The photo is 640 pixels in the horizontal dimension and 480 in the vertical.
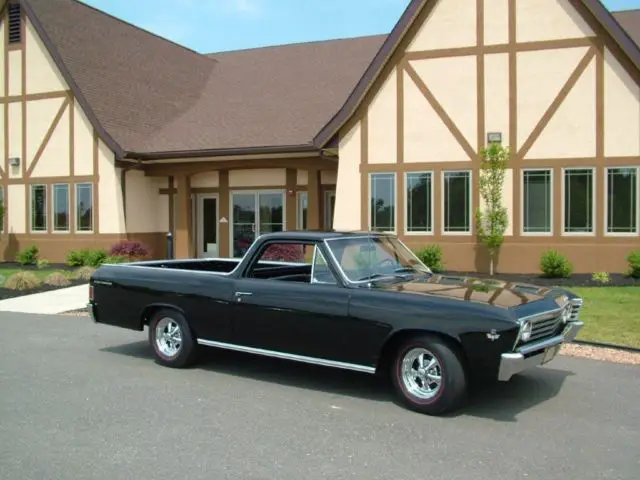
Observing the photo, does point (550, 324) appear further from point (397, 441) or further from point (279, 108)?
point (279, 108)

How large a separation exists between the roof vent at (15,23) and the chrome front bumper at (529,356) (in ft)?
65.3

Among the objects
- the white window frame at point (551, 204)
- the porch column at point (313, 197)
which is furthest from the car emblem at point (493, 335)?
the porch column at point (313, 197)

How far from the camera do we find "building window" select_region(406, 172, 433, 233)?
16.1m

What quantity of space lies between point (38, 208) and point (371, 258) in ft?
55.9

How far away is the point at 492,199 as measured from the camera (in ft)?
49.9

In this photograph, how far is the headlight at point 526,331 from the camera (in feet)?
17.9

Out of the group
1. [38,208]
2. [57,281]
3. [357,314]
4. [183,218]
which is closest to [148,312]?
[357,314]

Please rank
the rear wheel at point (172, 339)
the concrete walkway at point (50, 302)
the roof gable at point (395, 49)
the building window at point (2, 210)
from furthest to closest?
the building window at point (2, 210) < the roof gable at point (395, 49) < the concrete walkway at point (50, 302) < the rear wheel at point (172, 339)

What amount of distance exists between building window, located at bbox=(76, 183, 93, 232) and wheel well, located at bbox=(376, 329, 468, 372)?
15952 mm

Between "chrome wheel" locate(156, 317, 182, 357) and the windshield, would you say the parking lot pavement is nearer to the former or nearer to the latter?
"chrome wheel" locate(156, 317, 182, 357)

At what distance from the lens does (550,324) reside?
234 inches

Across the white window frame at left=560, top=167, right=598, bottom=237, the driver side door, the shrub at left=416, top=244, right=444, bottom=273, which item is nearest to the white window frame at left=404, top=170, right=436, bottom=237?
the shrub at left=416, top=244, right=444, bottom=273

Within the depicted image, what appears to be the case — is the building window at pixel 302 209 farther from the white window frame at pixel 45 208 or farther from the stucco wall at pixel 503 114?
the white window frame at pixel 45 208

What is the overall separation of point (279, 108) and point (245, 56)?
6.00 meters
